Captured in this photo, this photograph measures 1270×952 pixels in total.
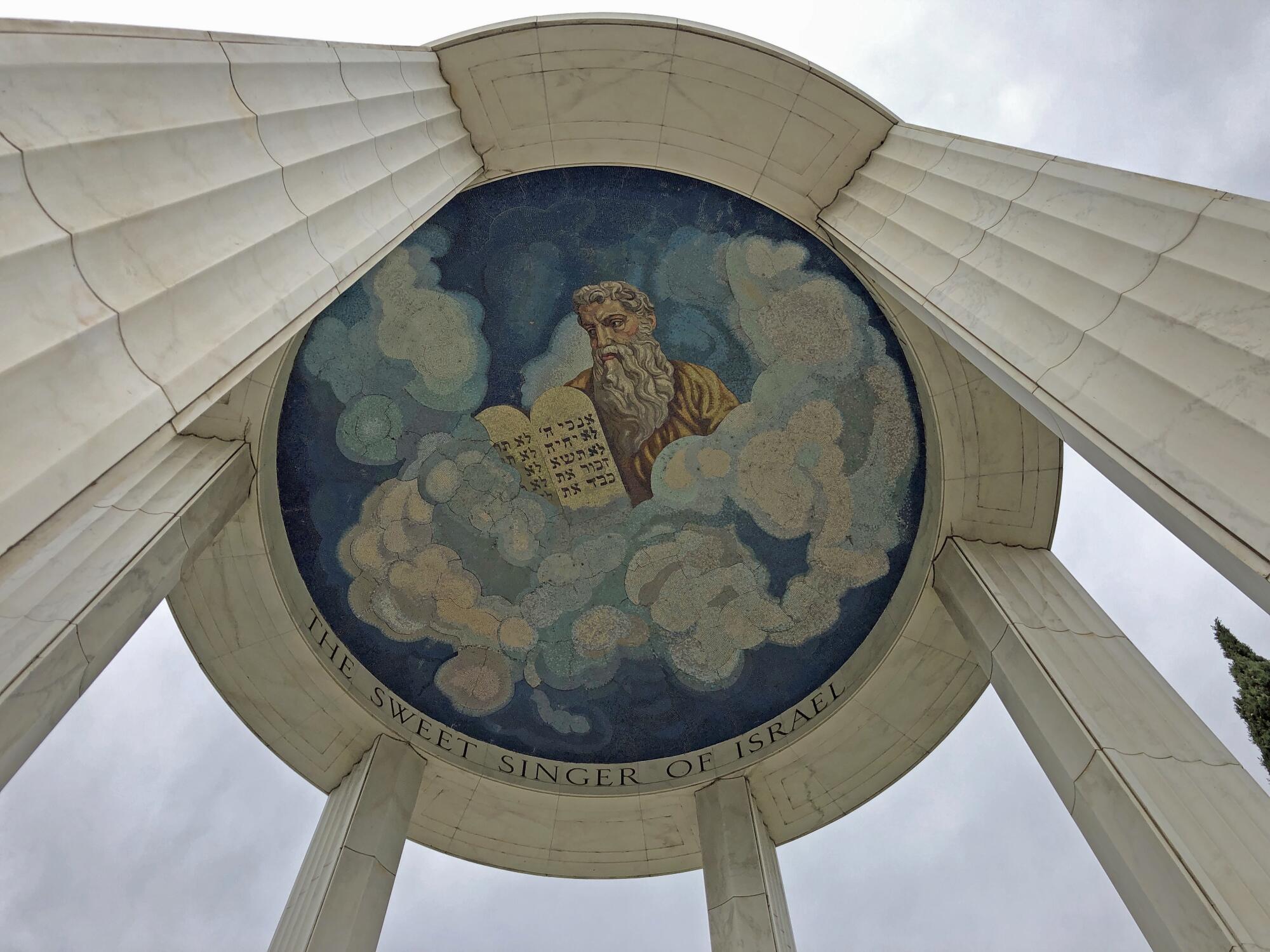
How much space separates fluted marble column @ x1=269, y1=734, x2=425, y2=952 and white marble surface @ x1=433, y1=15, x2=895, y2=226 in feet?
33.6

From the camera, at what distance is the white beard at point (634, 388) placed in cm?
1417

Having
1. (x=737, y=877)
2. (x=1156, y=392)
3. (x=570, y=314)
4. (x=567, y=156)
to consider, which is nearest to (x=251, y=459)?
(x=570, y=314)

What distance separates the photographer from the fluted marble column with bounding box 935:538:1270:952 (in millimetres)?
7195

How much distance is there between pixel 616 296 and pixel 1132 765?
32.3 feet

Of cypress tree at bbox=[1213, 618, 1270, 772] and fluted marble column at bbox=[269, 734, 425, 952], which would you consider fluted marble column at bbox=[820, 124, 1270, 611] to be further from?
cypress tree at bbox=[1213, 618, 1270, 772]

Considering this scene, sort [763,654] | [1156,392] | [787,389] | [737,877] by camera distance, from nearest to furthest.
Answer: [1156,392] < [737,877] < [787,389] < [763,654]

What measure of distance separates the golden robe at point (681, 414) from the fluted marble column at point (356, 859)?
6.60 metres

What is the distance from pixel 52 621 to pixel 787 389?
1099 cm

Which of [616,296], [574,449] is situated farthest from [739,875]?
[616,296]

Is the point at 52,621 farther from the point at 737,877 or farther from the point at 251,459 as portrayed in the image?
the point at 737,877

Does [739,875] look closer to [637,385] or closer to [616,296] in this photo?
[637,385]

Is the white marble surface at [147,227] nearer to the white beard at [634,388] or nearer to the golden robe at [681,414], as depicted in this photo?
the white beard at [634,388]

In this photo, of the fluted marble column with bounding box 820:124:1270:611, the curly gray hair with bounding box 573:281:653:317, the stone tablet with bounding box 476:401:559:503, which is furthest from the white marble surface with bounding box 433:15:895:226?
the stone tablet with bounding box 476:401:559:503

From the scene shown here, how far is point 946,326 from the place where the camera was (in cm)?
688
